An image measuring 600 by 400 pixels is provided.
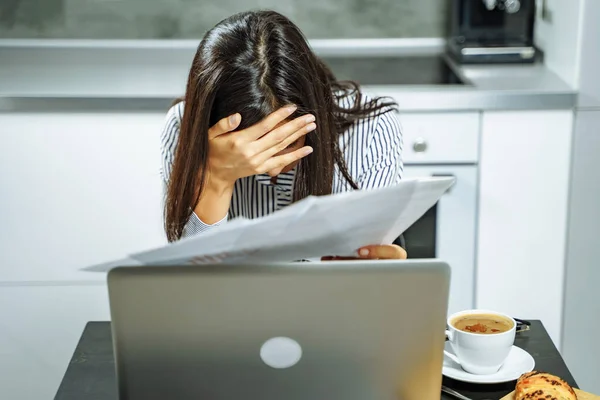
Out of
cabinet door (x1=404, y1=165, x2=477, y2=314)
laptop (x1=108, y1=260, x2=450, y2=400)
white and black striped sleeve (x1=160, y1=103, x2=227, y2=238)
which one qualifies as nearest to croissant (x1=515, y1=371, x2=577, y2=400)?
laptop (x1=108, y1=260, x2=450, y2=400)

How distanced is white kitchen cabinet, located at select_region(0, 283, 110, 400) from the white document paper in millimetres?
1445

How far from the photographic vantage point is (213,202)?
139 centimetres

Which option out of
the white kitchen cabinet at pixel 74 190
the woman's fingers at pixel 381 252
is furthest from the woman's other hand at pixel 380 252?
the white kitchen cabinet at pixel 74 190

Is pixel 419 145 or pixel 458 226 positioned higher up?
pixel 419 145

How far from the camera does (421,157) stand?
2066 millimetres

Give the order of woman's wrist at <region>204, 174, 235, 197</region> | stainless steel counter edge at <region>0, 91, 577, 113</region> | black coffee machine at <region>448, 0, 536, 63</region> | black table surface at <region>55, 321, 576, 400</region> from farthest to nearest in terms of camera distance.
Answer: black coffee machine at <region>448, 0, 536, 63</region>, stainless steel counter edge at <region>0, 91, 577, 113</region>, woman's wrist at <region>204, 174, 235, 197</region>, black table surface at <region>55, 321, 576, 400</region>

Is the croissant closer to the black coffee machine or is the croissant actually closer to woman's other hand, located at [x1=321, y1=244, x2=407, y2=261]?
woman's other hand, located at [x1=321, y1=244, x2=407, y2=261]

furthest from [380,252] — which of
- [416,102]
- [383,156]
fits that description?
[416,102]

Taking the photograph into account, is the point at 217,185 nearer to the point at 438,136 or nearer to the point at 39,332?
the point at 438,136

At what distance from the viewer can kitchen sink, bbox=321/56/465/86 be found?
7.14 ft

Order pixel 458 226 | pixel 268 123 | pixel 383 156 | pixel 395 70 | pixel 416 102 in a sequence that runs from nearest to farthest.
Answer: pixel 268 123 → pixel 383 156 → pixel 416 102 → pixel 458 226 → pixel 395 70

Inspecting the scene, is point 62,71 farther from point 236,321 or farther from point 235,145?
point 236,321

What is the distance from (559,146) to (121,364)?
150cm

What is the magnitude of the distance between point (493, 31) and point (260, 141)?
4.35ft
